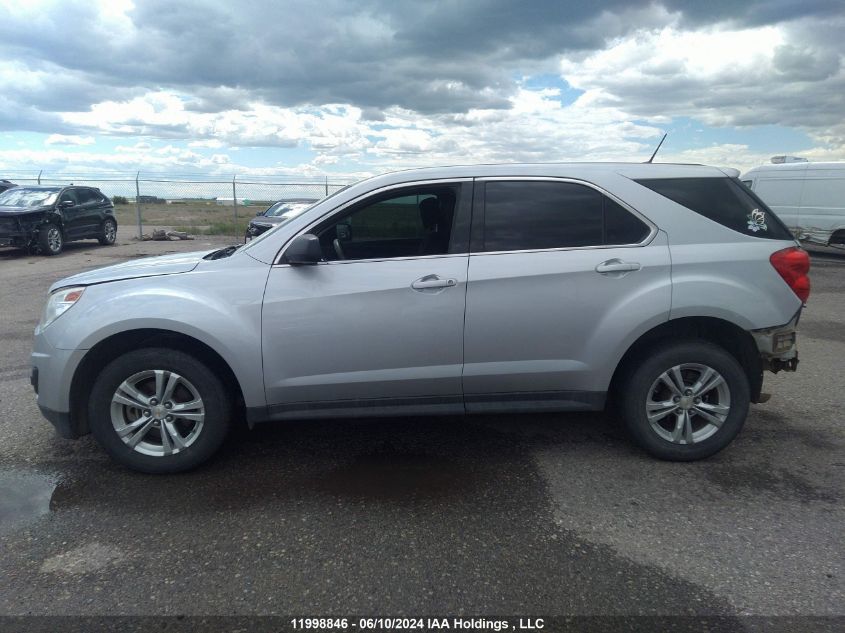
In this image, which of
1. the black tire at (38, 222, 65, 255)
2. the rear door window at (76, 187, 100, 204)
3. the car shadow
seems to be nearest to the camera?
the car shadow

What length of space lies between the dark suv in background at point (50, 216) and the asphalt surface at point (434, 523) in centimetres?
1285

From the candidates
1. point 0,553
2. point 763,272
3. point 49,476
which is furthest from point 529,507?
point 49,476

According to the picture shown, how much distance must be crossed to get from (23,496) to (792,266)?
472 centimetres

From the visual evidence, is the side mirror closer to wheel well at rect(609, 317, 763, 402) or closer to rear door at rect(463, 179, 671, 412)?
rear door at rect(463, 179, 671, 412)

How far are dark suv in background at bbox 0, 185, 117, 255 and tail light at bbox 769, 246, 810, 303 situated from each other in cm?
1661

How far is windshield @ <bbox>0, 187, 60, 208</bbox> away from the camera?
52.7 ft

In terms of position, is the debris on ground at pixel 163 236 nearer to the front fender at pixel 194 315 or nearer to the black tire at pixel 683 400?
the front fender at pixel 194 315

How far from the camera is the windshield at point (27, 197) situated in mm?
16078

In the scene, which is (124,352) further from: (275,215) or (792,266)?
(275,215)

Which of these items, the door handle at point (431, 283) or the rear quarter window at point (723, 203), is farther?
the rear quarter window at point (723, 203)

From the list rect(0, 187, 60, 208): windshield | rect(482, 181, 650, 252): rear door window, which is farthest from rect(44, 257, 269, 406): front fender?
rect(0, 187, 60, 208): windshield

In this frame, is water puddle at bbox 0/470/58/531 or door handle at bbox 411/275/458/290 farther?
door handle at bbox 411/275/458/290

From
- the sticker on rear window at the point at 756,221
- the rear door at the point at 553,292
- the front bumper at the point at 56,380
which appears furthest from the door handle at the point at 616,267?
the front bumper at the point at 56,380

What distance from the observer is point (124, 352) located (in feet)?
12.8
